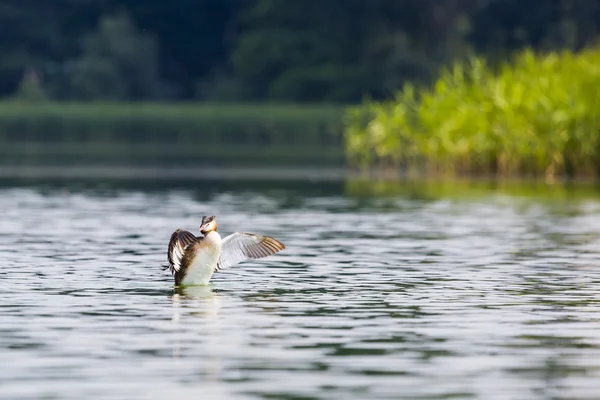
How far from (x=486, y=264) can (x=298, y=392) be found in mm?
8335

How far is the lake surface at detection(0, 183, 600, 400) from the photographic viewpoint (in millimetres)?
10352

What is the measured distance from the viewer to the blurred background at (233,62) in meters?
75.1

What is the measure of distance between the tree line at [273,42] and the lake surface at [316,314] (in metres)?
57.8

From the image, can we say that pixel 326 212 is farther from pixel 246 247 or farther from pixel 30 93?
pixel 30 93

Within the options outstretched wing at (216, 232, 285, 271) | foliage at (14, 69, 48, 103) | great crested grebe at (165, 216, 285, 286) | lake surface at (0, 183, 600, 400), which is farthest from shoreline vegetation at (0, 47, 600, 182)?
great crested grebe at (165, 216, 285, 286)

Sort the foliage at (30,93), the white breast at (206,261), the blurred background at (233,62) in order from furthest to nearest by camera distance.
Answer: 1. the foliage at (30,93)
2. the blurred background at (233,62)
3. the white breast at (206,261)

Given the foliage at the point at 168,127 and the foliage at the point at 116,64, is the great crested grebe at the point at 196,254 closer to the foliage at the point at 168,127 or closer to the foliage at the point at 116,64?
the foliage at the point at 168,127

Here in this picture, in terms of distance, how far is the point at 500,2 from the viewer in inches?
3231

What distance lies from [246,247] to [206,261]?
791 mm

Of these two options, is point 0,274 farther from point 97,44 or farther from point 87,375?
point 97,44

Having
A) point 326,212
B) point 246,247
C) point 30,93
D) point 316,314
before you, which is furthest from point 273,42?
point 316,314

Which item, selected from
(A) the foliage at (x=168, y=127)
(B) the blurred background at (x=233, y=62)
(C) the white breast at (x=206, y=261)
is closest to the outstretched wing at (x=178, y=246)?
(C) the white breast at (x=206, y=261)

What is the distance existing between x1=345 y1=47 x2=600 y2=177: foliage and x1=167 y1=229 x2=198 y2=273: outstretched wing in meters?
20.7

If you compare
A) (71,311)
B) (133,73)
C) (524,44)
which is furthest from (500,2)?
(71,311)
